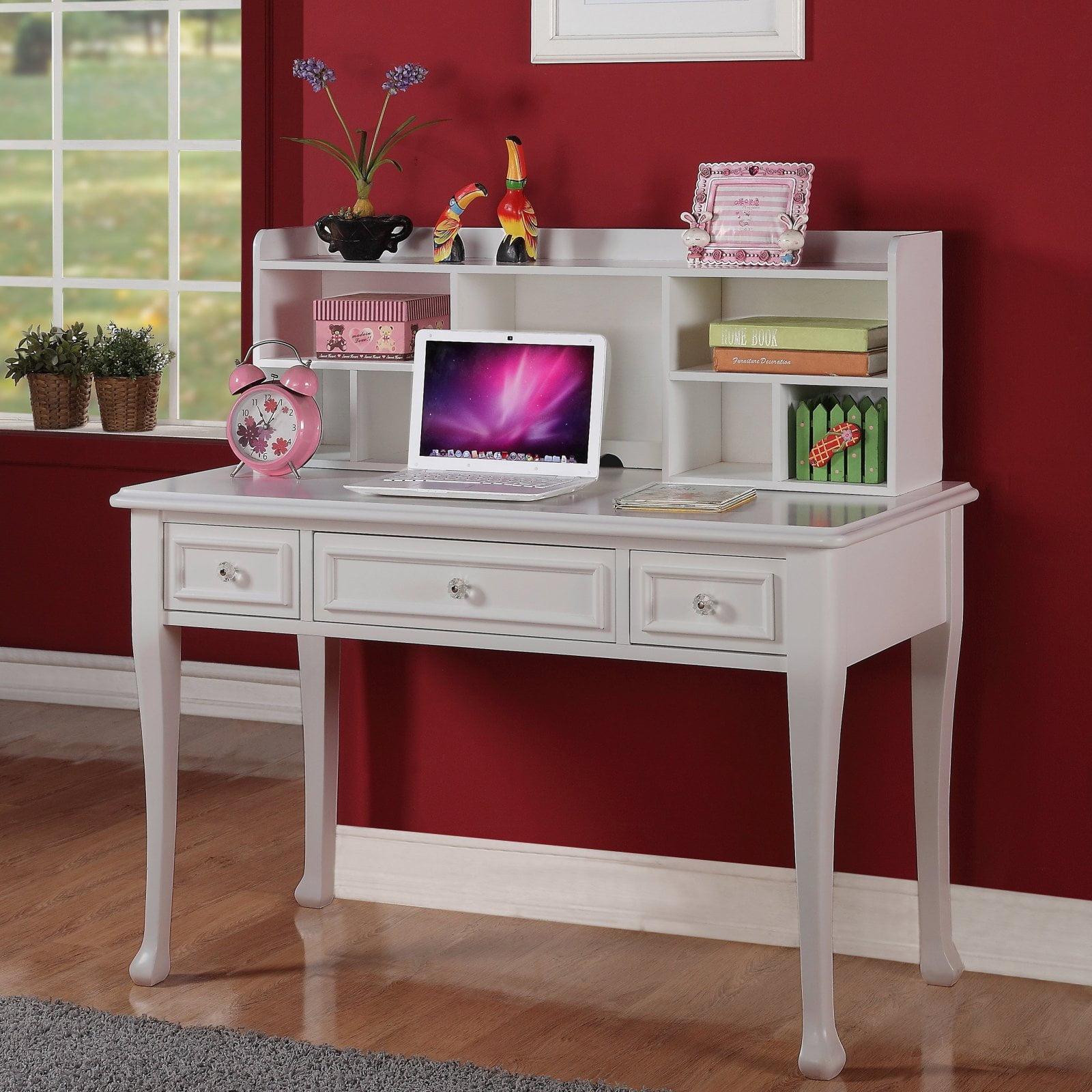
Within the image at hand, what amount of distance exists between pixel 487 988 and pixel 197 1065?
0.53 meters

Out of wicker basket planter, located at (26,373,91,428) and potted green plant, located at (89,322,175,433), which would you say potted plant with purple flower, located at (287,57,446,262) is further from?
wicker basket planter, located at (26,373,91,428)

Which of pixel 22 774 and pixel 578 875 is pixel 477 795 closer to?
pixel 578 875

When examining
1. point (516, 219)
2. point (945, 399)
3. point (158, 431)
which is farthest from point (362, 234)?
point (158, 431)

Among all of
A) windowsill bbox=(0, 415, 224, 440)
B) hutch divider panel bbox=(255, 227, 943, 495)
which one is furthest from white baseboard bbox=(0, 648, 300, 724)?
hutch divider panel bbox=(255, 227, 943, 495)

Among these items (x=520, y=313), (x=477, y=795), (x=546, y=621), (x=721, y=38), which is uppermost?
(x=721, y=38)

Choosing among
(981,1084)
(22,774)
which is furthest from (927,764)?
(22,774)

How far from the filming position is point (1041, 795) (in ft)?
9.73

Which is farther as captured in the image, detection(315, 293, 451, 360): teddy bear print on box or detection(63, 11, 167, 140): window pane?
detection(63, 11, 167, 140): window pane

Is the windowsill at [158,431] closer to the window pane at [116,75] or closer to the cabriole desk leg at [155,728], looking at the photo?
the window pane at [116,75]

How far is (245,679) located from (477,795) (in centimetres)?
156

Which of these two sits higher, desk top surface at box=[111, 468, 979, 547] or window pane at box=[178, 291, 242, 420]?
window pane at box=[178, 291, 242, 420]

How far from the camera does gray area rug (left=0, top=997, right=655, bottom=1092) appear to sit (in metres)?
2.50

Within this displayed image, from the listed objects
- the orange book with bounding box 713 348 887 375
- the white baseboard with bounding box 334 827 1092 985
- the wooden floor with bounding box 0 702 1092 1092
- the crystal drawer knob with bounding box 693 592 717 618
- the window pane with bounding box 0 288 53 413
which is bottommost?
the wooden floor with bounding box 0 702 1092 1092

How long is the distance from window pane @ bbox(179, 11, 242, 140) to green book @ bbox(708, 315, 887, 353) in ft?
7.37
